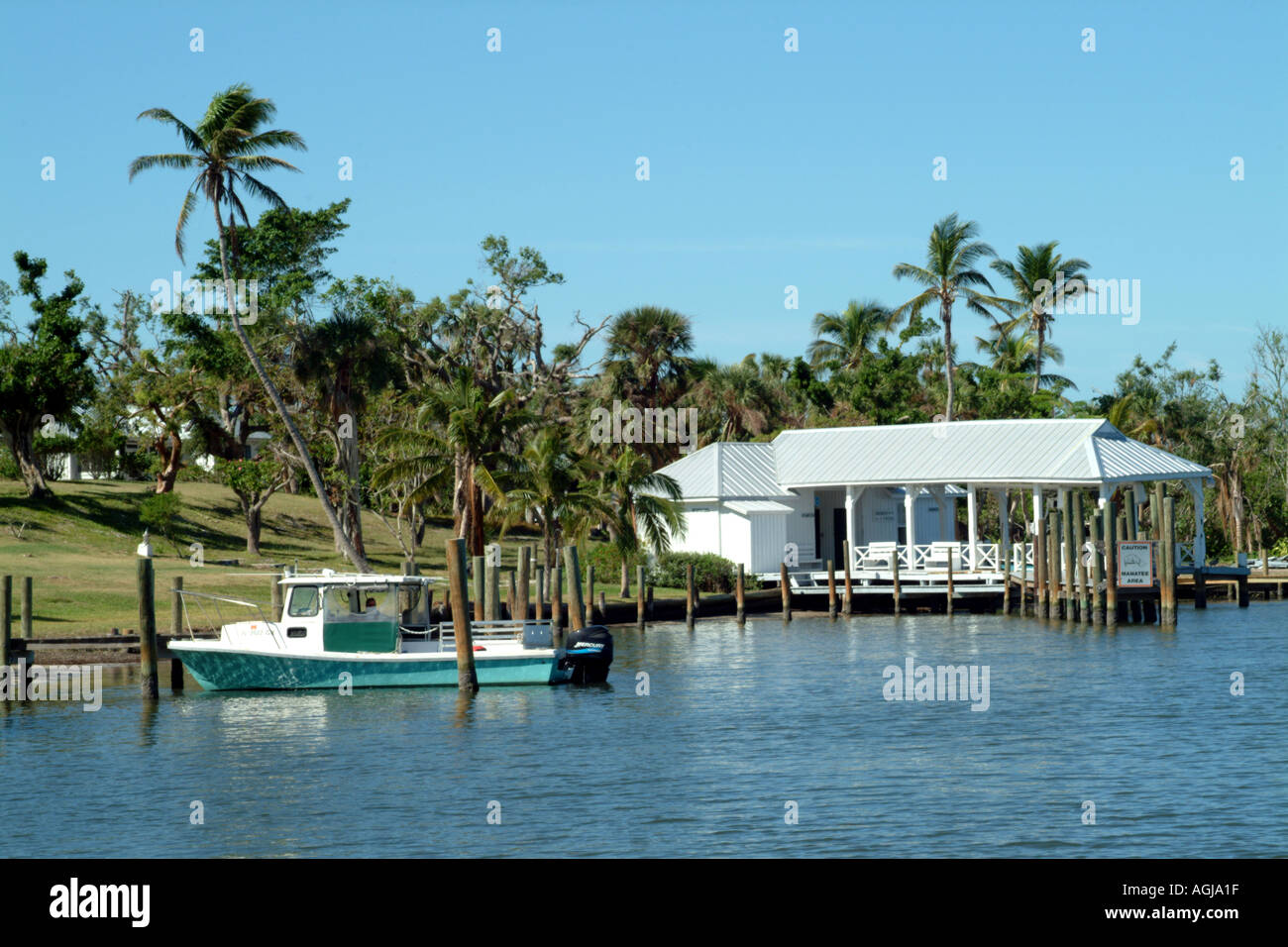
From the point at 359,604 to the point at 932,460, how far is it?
1085 inches

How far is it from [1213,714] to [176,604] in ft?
74.8

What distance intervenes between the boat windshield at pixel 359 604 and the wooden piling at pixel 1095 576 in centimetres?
2354

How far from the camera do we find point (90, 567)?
4719 cm

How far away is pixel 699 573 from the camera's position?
5647 centimetres

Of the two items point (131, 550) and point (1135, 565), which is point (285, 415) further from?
point (1135, 565)

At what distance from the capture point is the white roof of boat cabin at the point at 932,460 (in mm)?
51719

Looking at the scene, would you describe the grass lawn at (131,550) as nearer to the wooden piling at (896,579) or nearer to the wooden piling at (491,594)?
the wooden piling at (491,594)

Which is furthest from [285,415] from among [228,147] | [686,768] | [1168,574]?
[686,768]

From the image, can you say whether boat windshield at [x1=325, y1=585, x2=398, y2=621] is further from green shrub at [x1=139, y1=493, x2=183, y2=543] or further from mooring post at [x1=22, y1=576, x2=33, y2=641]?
green shrub at [x1=139, y1=493, x2=183, y2=543]

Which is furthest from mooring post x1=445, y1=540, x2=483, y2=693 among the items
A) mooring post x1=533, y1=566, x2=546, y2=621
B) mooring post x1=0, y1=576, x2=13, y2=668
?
mooring post x1=533, y1=566, x2=546, y2=621

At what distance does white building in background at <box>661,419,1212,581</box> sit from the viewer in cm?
5241

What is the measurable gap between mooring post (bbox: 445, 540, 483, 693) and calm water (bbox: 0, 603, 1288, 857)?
27.1 inches
